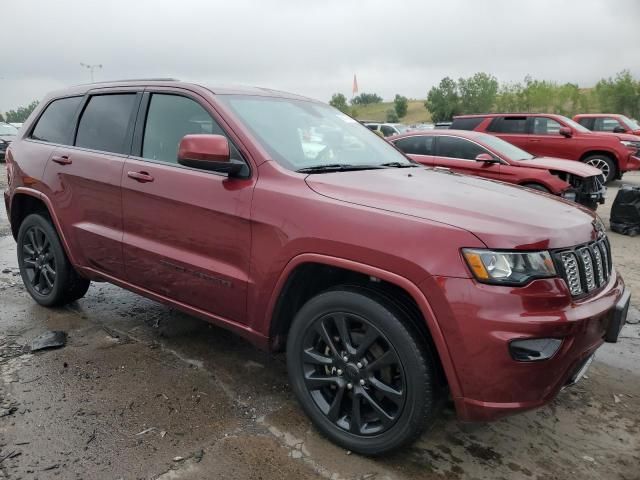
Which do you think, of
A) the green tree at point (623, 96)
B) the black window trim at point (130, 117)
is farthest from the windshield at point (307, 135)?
the green tree at point (623, 96)

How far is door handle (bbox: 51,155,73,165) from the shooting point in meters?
3.80

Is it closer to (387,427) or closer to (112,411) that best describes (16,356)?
(112,411)

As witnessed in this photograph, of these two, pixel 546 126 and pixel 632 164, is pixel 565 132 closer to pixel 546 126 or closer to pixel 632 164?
pixel 546 126

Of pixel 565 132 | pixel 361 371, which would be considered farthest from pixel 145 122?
pixel 565 132

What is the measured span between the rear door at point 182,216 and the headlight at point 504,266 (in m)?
1.19

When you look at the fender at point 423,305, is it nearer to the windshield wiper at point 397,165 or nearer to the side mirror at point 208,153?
the side mirror at point 208,153

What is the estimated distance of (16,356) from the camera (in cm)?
352

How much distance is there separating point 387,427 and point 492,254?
0.95 meters

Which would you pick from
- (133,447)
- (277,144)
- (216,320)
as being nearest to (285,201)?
(277,144)

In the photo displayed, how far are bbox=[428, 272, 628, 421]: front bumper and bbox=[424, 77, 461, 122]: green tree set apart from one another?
76.5 m

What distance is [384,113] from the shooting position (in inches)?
4690

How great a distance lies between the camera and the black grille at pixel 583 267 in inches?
86.7

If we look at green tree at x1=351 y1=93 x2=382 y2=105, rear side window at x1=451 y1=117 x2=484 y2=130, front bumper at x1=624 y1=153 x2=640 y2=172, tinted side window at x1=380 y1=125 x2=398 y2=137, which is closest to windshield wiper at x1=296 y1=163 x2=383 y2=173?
rear side window at x1=451 y1=117 x2=484 y2=130

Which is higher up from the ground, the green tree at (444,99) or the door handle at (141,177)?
the green tree at (444,99)
